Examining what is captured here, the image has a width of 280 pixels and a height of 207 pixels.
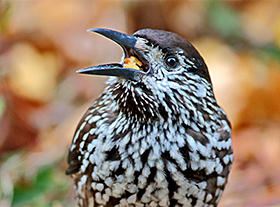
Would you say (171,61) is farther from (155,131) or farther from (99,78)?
(99,78)

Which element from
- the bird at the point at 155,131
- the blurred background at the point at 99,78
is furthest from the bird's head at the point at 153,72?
the blurred background at the point at 99,78

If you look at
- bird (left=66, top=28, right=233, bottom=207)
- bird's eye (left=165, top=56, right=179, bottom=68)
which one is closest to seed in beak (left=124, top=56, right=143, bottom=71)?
bird (left=66, top=28, right=233, bottom=207)

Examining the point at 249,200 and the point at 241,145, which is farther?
the point at 241,145

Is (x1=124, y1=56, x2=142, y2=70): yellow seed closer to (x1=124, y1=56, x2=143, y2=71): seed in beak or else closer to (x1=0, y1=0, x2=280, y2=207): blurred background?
(x1=124, y1=56, x2=143, y2=71): seed in beak

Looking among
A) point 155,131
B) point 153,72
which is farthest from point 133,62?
point 155,131

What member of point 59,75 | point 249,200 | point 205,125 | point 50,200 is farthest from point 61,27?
point 205,125

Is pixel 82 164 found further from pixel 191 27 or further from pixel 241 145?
pixel 191 27
